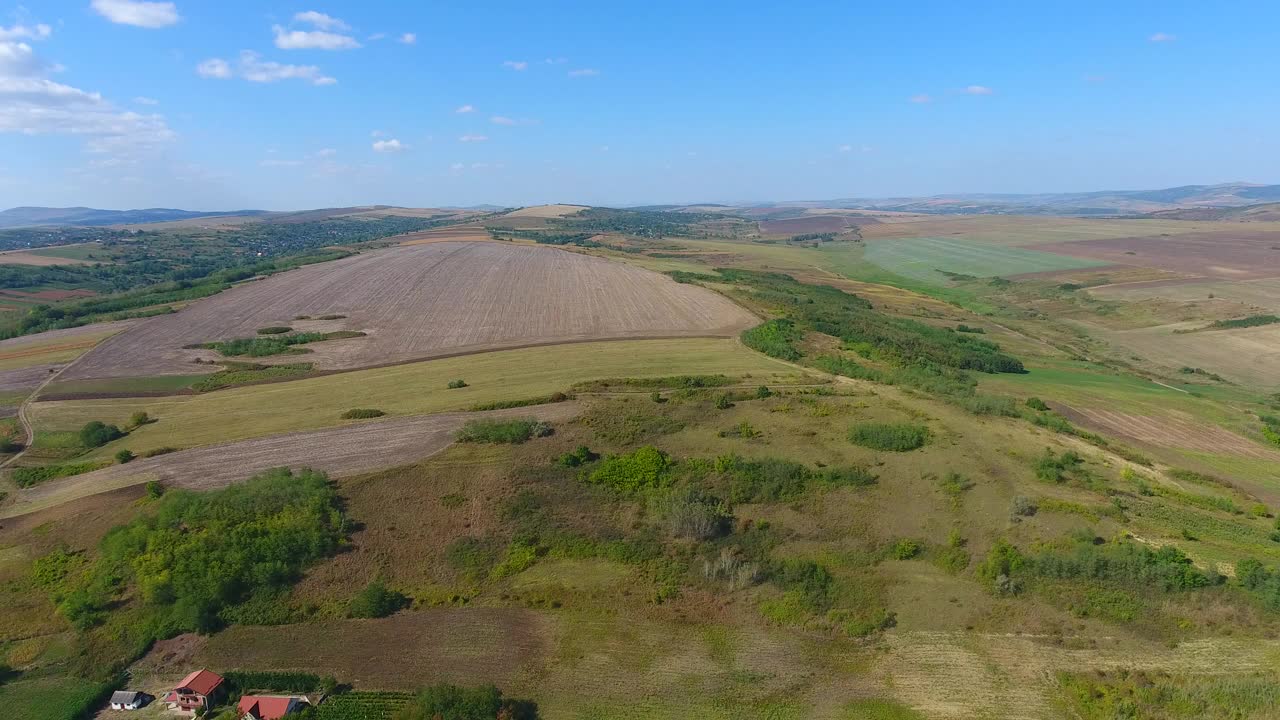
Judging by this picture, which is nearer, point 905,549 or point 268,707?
point 268,707

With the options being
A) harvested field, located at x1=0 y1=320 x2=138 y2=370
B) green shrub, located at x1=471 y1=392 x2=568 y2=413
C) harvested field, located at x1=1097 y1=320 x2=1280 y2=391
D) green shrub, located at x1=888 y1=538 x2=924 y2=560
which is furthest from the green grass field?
harvested field, located at x1=0 y1=320 x2=138 y2=370

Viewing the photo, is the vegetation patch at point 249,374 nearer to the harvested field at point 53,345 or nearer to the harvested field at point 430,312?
the harvested field at point 430,312

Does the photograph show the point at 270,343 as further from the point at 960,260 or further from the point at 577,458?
the point at 960,260

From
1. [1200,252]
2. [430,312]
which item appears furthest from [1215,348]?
[430,312]

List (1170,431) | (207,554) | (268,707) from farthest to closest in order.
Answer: (1170,431)
(207,554)
(268,707)

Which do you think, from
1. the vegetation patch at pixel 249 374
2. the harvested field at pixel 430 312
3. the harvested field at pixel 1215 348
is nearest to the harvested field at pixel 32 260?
the harvested field at pixel 430 312

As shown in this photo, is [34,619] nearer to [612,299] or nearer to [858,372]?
[858,372]

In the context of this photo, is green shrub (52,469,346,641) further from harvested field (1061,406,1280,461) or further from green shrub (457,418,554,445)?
harvested field (1061,406,1280,461)
